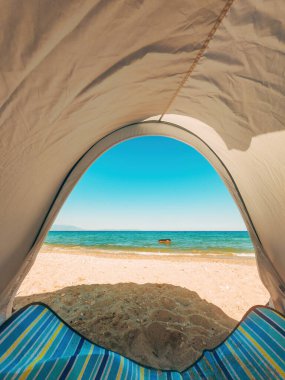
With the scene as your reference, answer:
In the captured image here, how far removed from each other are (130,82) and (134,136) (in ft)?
5.65

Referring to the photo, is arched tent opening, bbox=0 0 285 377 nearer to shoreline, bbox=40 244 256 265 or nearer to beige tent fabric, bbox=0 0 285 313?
beige tent fabric, bbox=0 0 285 313

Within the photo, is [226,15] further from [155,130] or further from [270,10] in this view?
[155,130]

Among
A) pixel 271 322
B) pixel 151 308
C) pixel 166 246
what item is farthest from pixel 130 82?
pixel 166 246

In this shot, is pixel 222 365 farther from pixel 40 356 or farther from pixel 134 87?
pixel 134 87

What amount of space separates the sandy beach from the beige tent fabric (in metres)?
1.08

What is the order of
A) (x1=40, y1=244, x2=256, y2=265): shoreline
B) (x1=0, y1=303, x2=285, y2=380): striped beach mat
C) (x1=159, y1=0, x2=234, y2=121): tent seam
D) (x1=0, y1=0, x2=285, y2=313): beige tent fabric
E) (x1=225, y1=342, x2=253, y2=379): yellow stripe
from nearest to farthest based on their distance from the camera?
(x1=0, y1=0, x2=285, y2=313): beige tent fabric
(x1=159, y1=0, x2=234, y2=121): tent seam
(x1=0, y1=303, x2=285, y2=380): striped beach mat
(x1=225, y1=342, x2=253, y2=379): yellow stripe
(x1=40, y1=244, x2=256, y2=265): shoreline

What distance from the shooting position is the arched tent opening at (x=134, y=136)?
8.75ft

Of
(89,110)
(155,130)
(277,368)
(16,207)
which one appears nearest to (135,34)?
(89,110)

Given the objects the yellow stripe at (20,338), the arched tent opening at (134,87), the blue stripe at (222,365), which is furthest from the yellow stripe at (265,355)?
the yellow stripe at (20,338)

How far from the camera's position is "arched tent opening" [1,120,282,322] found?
267cm

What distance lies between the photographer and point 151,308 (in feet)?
10.7

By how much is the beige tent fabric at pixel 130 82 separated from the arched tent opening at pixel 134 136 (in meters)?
0.06

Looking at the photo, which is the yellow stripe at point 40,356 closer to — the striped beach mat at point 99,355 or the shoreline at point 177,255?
the striped beach mat at point 99,355

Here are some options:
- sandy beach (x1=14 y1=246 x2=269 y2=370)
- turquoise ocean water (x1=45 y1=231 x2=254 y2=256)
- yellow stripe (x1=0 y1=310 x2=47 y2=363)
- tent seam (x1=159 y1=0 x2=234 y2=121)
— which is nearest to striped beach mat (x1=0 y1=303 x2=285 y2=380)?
yellow stripe (x1=0 y1=310 x2=47 y2=363)
